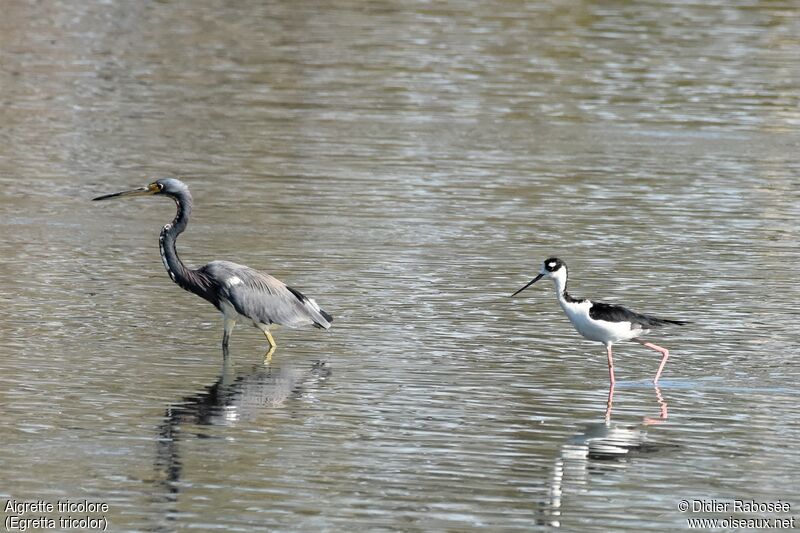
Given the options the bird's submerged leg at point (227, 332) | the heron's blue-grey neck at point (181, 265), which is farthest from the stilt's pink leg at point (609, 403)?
the heron's blue-grey neck at point (181, 265)

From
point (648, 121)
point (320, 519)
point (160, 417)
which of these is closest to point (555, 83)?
point (648, 121)

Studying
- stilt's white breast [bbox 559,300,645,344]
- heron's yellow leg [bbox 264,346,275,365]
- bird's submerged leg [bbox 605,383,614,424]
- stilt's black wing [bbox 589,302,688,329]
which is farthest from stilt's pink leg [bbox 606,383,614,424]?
heron's yellow leg [bbox 264,346,275,365]

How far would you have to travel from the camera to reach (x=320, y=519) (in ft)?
34.0

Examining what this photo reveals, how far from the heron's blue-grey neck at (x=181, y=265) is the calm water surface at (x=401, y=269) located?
436 millimetres

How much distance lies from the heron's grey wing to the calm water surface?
318 millimetres

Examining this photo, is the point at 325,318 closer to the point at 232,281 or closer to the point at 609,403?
the point at 232,281

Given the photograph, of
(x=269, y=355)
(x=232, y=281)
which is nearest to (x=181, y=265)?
(x=232, y=281)

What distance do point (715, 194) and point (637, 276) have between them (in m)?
5.41

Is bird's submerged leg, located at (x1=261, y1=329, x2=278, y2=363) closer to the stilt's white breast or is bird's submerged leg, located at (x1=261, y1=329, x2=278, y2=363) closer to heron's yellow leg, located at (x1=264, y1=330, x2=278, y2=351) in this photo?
heron's yellow leg, located at (x1=264, y1=330, x2=278, y2=351)

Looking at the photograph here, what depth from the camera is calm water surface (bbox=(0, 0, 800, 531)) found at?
1134 cm

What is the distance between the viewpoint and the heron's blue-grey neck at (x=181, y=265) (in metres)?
15.4

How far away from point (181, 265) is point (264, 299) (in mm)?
932

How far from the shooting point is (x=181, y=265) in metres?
15.5

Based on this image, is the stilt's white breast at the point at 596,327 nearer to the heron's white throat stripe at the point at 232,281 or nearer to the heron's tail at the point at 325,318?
the heron's tail at the point at 325,318
